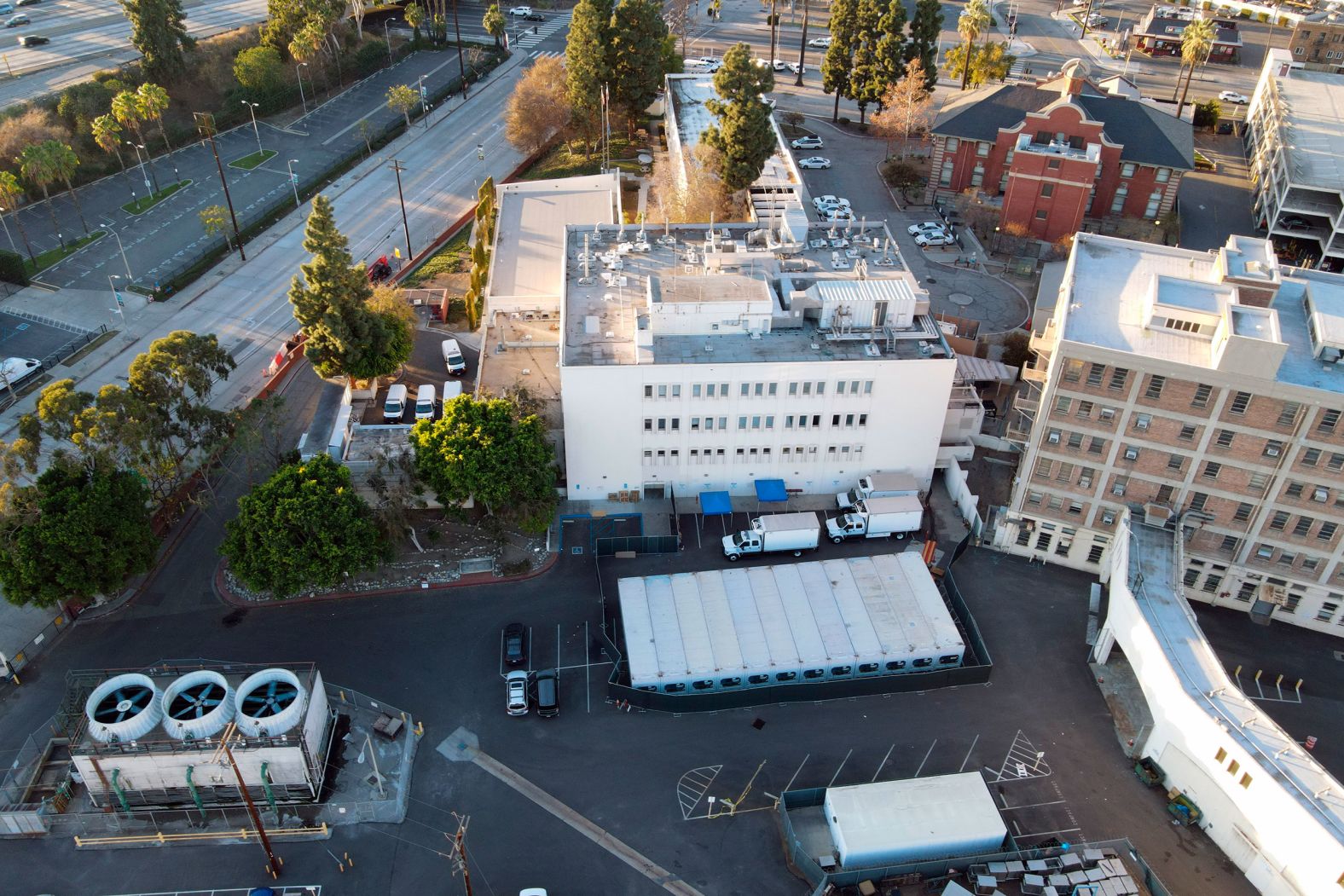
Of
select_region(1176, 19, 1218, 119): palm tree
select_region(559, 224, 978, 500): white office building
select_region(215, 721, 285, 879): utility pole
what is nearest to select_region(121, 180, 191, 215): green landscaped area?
select_region(559, 224, 978, 500): white office building

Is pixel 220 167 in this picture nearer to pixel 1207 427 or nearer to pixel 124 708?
pixel 124 708

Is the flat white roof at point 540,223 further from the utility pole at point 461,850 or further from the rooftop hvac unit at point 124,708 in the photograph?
the utility pole at point 461,850

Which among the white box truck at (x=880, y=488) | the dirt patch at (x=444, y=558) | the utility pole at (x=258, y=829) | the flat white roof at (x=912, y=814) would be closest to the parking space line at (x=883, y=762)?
the flat white roof at (x=912, y=814)

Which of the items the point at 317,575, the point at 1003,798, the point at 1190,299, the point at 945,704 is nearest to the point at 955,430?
the point at 1190,299

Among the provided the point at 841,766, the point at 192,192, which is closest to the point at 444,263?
the point at 192,192

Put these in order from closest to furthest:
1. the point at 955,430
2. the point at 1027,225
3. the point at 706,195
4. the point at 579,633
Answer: the point at 579,633, the point at 955,430, the point at 706,195, the point at 1027,225

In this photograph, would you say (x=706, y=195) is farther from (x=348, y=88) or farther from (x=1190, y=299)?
(x=348, y=88)
